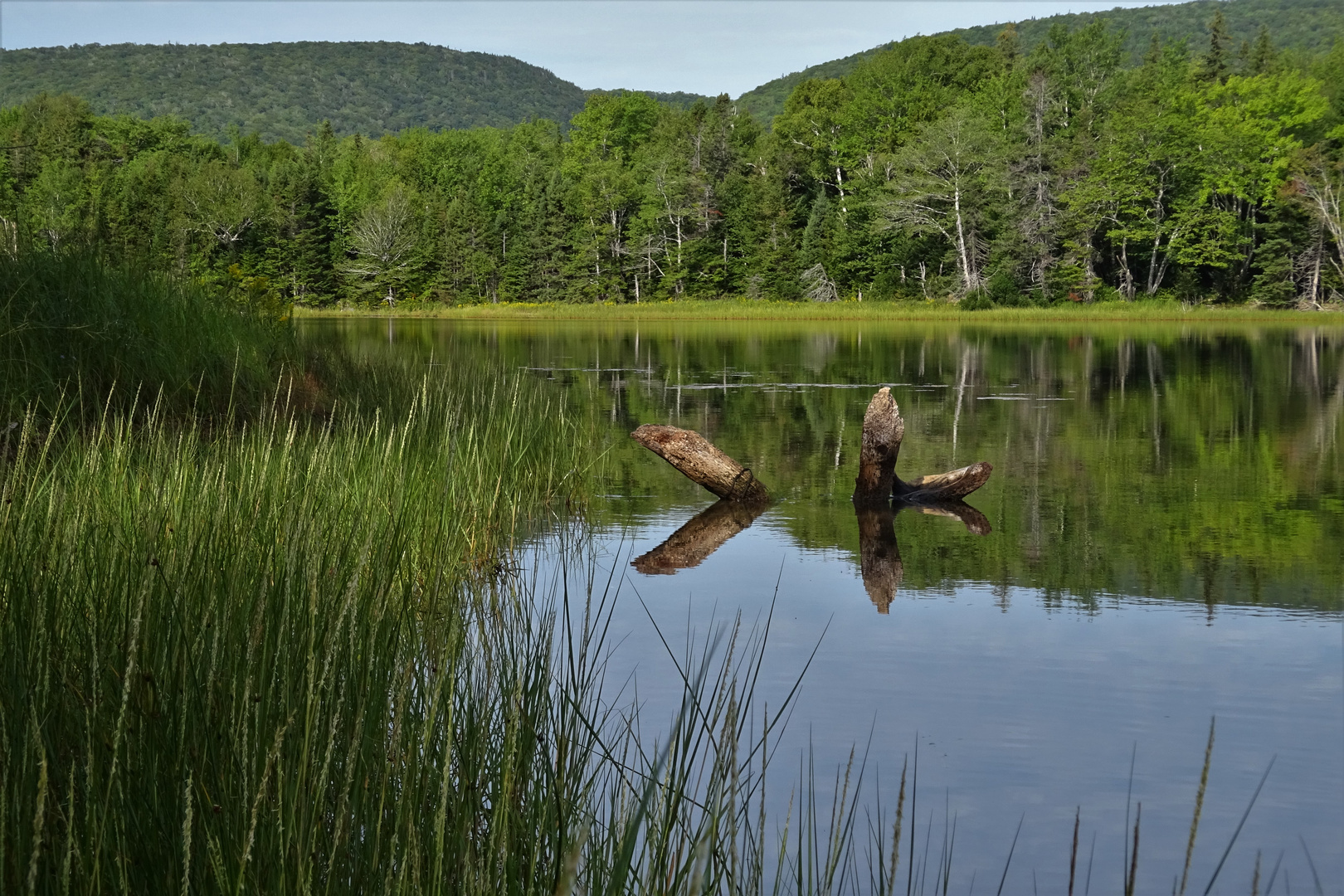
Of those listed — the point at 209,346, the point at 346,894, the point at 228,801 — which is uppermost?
the point at 209,346

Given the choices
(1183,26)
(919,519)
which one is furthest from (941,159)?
(1183,26)

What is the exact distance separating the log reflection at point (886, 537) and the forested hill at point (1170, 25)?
124m

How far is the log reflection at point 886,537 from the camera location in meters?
6.57

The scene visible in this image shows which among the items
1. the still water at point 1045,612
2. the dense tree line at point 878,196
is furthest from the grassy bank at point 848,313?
the still water at point 1045,612

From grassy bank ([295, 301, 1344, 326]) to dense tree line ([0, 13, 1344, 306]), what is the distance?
1.44 meters

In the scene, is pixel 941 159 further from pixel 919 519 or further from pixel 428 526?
pixel 428 526

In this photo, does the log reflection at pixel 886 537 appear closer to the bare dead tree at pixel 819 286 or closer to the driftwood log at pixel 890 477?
the driftwood log at pixel 890 477

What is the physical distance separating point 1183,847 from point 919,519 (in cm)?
515

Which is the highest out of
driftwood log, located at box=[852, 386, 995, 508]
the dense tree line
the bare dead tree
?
the dense tree line

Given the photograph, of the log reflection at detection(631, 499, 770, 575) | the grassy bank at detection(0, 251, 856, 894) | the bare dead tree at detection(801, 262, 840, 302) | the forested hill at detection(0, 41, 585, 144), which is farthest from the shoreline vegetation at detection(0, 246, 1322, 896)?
the forested hill at detection(0, 41, 585, 144)

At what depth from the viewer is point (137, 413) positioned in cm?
789

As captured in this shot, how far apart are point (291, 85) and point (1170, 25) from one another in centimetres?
11294

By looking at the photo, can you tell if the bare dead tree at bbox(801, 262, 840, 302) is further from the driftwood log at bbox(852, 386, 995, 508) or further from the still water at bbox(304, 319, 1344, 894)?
the driftwood log at bbox(852, 386, 995, 508)

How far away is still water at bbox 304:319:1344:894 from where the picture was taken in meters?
3.72
